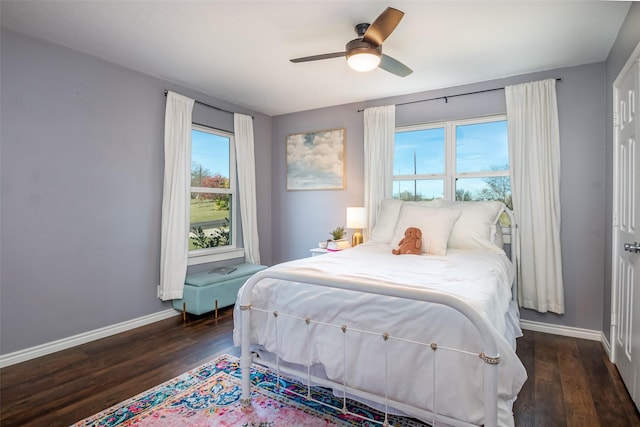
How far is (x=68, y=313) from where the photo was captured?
2730 mm

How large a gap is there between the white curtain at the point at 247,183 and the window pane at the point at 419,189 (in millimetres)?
1881

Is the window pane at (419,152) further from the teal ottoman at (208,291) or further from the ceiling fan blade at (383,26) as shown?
the teal ottoman at (208,291)

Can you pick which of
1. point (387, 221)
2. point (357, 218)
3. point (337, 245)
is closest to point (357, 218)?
point (357, 218)

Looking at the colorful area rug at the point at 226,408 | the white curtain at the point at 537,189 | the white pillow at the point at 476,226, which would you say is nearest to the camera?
the colorful area rug at the point at 226,408

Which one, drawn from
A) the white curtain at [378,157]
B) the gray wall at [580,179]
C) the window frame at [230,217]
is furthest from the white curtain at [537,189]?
the window frame at [230,217]

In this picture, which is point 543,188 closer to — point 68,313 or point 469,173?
point 469,173

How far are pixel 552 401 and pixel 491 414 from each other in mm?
1204

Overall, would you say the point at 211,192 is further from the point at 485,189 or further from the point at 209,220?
the point at 485,189

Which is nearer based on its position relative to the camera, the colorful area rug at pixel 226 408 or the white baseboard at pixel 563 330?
the colorful area rug at pixel 226 408

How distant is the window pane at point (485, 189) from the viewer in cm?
338

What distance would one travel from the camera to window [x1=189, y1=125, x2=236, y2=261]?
3865 millimetres

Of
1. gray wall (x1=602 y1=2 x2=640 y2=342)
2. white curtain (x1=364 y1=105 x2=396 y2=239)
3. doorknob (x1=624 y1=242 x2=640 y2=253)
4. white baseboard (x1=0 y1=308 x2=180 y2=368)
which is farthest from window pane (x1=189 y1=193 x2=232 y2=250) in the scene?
gray wall (x1=602 y1=2 x2=640 y2=342)

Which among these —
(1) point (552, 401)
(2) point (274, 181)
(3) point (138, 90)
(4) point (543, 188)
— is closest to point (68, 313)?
(3) point (138, 90)

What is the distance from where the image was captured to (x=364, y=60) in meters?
2.26
